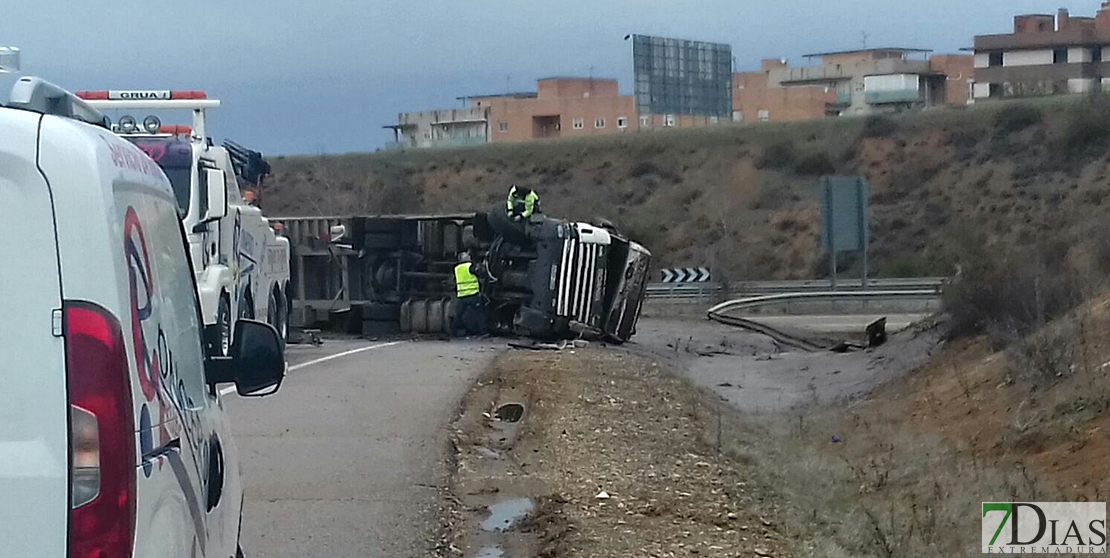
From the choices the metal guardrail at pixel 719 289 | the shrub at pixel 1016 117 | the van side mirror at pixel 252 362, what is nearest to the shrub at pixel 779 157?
the shrub at pixel 1016 117

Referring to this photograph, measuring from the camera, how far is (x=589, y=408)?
1465cm

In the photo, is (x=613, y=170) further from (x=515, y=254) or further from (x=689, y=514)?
(x=689, y=514)

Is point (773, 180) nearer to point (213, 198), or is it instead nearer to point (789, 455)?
point (213, 198)

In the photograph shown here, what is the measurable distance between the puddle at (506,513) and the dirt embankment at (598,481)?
0.04 ft

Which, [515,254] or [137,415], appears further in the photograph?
[515,254]

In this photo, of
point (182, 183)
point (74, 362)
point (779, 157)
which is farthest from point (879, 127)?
point (74, 362)

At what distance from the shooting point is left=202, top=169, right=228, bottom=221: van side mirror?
1586 cm

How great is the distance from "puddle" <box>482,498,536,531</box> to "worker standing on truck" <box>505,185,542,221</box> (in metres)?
16.4

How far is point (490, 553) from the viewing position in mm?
8805

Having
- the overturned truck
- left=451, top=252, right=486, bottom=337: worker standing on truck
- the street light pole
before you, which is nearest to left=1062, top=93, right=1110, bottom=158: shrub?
the overturned truck

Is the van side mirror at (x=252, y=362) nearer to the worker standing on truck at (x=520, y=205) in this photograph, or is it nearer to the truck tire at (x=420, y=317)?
the worker standing on truck at (x=520, y=205)

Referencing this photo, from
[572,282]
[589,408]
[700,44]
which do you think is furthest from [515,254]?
[700,44]

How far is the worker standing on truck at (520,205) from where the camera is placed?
2638 centimetres

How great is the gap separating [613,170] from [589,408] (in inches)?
2468
